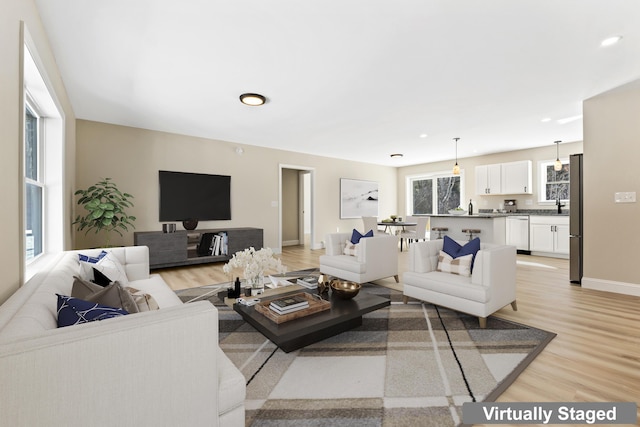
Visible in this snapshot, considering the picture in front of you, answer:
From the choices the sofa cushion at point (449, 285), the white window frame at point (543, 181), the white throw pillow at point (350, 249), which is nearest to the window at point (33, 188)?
the white throw pillow at point (350, 249)

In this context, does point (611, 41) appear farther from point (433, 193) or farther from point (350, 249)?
point (433, 193)

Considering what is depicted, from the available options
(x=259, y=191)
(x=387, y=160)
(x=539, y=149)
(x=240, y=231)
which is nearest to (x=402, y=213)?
(x=387, y=160)

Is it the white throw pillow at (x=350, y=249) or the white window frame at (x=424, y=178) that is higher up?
the white window frame at (x=424, y=178)

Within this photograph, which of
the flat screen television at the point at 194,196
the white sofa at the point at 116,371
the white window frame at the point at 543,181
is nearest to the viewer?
the white sofa at the point at 116,371

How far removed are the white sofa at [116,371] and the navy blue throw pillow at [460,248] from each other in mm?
Answer: 2521

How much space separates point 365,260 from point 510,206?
17.3 ft

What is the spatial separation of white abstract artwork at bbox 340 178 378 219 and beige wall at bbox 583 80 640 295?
16.7 ft

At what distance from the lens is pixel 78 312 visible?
1.15 meters

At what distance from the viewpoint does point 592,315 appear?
9.37 ft

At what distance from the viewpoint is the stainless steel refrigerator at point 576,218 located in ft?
13.3

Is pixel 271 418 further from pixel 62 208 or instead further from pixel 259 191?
pixel 259 191

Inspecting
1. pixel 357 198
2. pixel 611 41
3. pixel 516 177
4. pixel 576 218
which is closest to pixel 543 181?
pixel 516 177

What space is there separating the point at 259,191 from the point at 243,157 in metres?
0.79

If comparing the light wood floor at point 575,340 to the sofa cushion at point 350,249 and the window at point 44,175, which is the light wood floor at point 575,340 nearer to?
the sofa cushion at point 350,249
